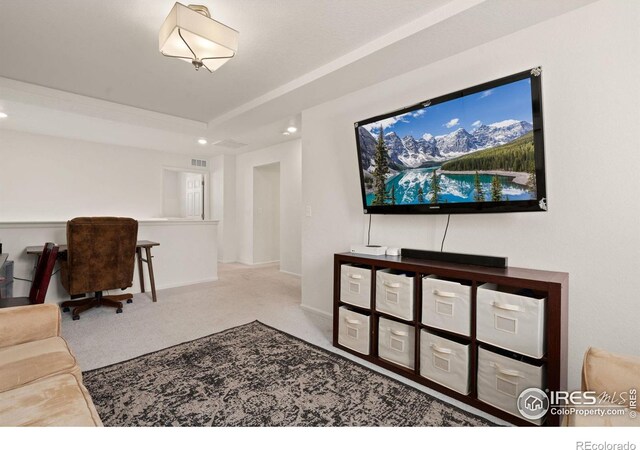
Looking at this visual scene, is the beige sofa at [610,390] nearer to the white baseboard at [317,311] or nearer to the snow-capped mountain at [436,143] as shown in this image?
the snow-capped mountain at [436,143]

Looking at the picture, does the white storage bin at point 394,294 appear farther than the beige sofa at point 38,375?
Yes

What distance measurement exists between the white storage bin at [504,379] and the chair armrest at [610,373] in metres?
0.48

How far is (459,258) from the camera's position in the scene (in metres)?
2.03

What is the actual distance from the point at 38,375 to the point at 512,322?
2.10m

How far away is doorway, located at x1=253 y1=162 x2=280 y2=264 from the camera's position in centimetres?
630

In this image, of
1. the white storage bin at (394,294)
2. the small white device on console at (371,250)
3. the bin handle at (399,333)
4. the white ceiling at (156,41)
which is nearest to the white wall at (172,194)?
the white ceiling at (156,41)

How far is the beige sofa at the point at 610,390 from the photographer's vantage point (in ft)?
3.10

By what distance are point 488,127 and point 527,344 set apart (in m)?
1.24

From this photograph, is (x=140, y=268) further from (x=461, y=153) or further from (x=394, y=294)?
(x=461, y=153)

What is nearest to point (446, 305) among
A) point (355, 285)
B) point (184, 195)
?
point (355, 285)

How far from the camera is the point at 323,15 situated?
2004mm

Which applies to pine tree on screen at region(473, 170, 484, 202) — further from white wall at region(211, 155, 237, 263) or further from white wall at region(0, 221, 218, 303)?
white wall at region(211, 155, 237, 263)

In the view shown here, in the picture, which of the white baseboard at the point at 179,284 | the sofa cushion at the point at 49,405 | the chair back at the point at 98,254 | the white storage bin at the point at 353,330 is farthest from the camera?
the white baseboard at the point at 179,284
